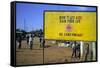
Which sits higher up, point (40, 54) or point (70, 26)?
point (70, 26)

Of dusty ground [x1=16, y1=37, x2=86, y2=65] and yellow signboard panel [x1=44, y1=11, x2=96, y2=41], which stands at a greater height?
yellow signboard panel [x1=44, y1=11, x2=96, y2=41]

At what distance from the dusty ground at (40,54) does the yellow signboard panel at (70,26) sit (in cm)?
12

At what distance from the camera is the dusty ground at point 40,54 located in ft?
7.29

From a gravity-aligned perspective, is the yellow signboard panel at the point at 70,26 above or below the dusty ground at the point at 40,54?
above

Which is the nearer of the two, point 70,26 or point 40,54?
point 40,54

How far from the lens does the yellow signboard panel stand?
2.34 meters

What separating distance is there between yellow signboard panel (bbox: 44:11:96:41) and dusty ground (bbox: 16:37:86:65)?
4.6 inches

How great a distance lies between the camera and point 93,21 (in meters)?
2.54

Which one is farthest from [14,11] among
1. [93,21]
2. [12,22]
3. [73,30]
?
[93,21]

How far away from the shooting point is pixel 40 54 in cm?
230

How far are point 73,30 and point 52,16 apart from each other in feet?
0.88

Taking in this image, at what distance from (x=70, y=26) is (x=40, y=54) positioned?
42cm
